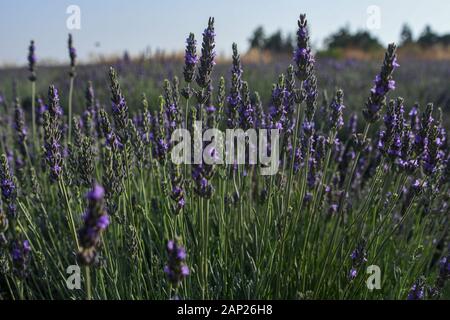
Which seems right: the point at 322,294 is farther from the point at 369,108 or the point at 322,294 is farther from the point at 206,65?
the point at 206,65

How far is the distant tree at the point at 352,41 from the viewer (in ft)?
91.0

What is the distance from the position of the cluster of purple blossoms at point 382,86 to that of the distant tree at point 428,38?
3318cm

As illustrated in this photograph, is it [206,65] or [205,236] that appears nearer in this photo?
[205,236]

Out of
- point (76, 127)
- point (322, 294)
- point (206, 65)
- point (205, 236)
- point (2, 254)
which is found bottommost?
point (322, 294)

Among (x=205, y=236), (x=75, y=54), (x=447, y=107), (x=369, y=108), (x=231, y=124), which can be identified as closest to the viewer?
(x=205, y=236)

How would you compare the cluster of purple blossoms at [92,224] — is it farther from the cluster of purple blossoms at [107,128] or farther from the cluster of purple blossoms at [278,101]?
the cluster of purple blossoms at [278,101]

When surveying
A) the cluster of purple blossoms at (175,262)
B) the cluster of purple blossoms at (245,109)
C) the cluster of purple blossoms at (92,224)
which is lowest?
the cluster of purple blossoms at (175,262)

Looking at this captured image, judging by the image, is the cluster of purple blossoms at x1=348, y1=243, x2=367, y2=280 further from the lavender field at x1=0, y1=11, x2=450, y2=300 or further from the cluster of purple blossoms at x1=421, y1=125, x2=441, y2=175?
the cluster of purple blossoms at x1=421, y1=125, x2=441, y2=175

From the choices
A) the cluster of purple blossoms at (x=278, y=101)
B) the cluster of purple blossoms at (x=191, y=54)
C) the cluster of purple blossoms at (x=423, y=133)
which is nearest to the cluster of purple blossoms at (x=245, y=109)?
the cluster of purple blossoms at (x=278, y=101)

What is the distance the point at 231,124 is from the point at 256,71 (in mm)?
8235

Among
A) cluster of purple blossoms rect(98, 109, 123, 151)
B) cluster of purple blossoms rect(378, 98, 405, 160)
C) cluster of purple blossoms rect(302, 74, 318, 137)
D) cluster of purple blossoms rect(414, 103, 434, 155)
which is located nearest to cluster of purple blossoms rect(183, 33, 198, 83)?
cluster of purple blossoms rect(98, 109, 123, 151)

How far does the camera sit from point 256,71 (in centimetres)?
1016

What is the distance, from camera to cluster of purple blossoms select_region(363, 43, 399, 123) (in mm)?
1766
